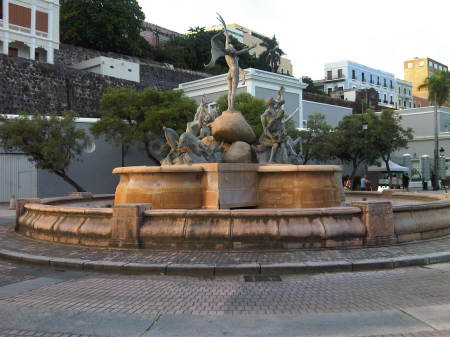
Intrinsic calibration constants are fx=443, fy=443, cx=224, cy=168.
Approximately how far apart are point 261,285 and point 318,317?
155 cm

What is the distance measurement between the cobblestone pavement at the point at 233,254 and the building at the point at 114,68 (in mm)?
42470

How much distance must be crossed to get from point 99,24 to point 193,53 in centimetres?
1759

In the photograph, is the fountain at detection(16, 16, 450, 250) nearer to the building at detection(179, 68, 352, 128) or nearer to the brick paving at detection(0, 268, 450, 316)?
the brick paving at detection(0, 268, 450, 316)

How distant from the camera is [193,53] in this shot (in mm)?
69625

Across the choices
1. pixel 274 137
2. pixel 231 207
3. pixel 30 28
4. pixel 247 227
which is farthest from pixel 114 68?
pixel 247 227

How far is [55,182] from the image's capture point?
99.1 ft

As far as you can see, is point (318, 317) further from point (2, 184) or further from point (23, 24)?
point (23, 24)

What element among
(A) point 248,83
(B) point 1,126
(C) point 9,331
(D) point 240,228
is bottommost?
(C) point 9,331

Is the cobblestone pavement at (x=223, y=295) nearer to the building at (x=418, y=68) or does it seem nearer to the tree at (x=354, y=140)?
the tree at (x=354, y=140)

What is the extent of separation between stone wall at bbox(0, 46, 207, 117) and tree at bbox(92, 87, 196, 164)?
9376 millimetres

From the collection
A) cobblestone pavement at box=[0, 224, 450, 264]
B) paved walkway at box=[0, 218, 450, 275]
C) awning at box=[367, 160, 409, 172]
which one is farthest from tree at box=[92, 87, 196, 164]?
paved walkway at box=[0, 218, 450, 275]

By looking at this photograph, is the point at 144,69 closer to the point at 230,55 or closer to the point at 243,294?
the point at 230,55

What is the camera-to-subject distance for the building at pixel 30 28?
45375mm

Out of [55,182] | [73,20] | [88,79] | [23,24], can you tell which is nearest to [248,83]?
[88,79]
